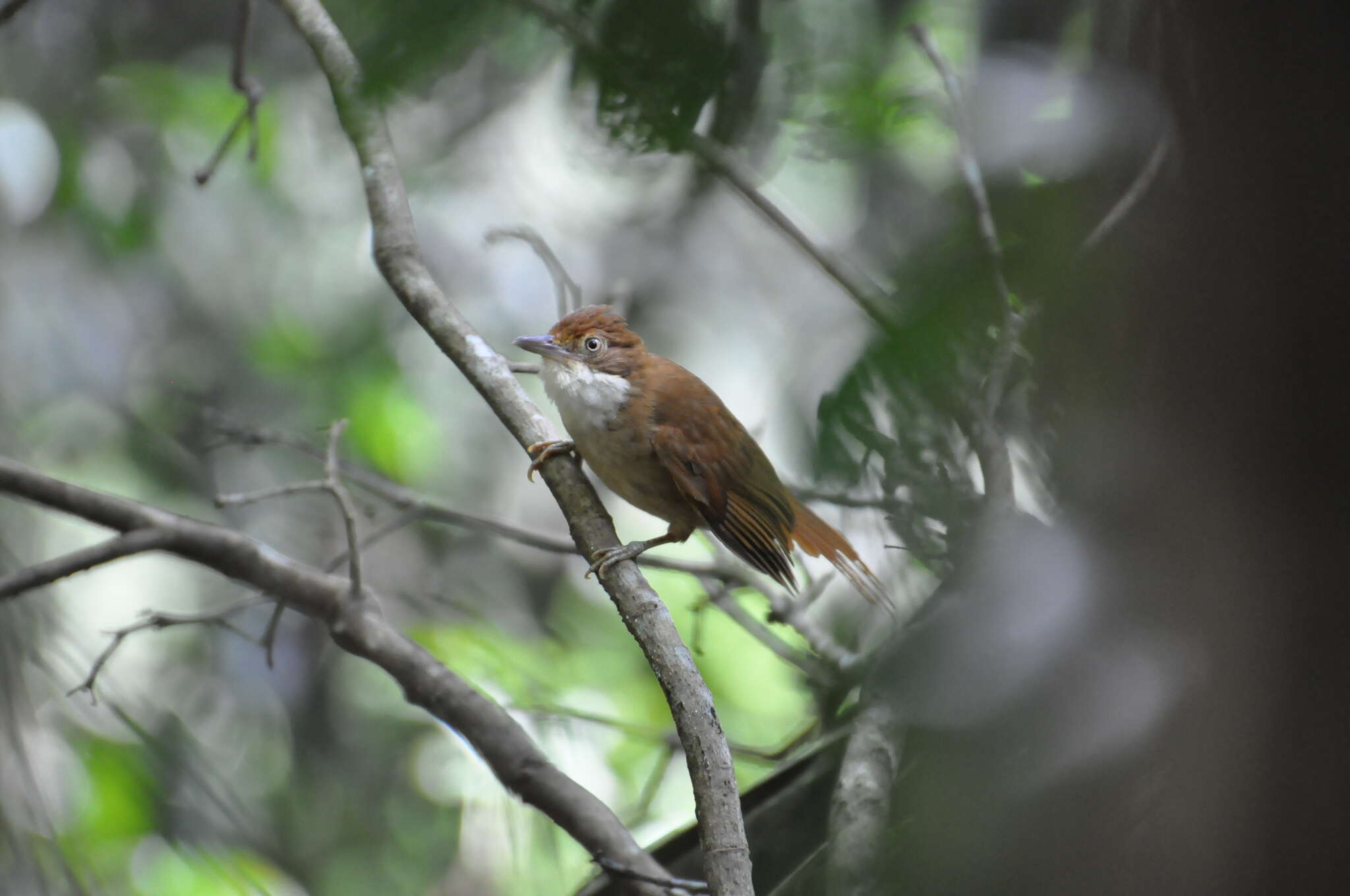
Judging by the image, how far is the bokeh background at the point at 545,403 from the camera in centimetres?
45

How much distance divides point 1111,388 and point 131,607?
355cm

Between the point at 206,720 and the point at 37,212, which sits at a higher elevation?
the point at 37,212

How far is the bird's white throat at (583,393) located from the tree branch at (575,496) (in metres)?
0.13

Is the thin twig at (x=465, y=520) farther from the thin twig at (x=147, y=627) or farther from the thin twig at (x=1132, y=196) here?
the thin twig at (x=1132, y=196)

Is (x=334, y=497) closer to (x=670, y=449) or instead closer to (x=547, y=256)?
(x=670, y=449)

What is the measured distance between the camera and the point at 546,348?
7.85 feet

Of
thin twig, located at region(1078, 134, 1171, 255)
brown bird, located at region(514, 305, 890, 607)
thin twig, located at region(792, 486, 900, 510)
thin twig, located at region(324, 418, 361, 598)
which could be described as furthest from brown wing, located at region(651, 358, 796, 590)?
thin twig, located at region(1078, 134, 1171, 255)

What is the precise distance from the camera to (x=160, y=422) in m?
3.74

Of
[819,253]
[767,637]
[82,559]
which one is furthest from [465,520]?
[819,253]

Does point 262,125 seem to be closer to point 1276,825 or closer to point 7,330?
point 7,330

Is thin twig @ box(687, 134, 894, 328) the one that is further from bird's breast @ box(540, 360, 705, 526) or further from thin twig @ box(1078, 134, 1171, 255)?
bird's breast @ box(540, 360, 705, 526)

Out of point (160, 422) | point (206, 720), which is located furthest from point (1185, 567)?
point (160, 422)

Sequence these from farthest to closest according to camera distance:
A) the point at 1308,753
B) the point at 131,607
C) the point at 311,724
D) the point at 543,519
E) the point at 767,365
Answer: the point at 543,519 < the point at 311,724 < the point at 131,607 < the point at 767,365 < the point at 1308,753

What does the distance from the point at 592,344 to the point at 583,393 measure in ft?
0.62
